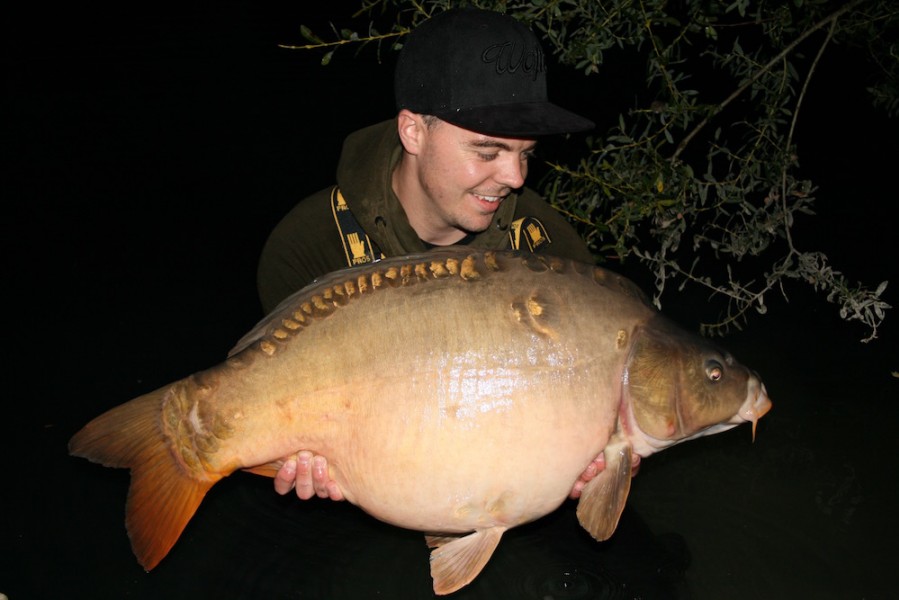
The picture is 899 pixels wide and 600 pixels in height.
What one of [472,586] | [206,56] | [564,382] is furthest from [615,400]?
[206,56]

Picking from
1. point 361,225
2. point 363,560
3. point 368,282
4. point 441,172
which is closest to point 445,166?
point 441,172

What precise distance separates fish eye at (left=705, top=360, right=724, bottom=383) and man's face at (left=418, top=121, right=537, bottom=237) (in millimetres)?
541

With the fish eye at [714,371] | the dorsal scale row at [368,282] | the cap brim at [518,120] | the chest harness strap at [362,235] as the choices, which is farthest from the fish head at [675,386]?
the chest harness strap at [362,235]

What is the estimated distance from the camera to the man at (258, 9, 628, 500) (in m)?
1.74

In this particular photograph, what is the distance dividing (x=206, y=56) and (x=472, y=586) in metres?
8.13

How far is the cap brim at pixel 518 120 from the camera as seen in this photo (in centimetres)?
170

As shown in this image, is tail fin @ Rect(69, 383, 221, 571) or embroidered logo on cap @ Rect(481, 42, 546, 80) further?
embroidered logo on cap @ Rect(481, 42, 546, 80)

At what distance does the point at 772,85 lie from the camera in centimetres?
249

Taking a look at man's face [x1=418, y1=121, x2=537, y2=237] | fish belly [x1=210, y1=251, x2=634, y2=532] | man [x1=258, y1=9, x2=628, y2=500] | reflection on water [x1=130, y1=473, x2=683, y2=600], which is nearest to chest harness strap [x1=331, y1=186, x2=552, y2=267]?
man [x1=258, y1=9, x2=628, y2=500]

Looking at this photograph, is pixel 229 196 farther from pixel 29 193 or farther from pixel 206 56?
pixel 206 56

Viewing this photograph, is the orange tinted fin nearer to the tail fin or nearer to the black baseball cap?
the tail fin

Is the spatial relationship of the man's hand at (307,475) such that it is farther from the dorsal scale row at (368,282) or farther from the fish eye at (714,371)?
the fish eye at (714,371)

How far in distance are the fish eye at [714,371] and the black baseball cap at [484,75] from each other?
51 cm

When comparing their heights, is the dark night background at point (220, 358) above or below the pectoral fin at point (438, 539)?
below
